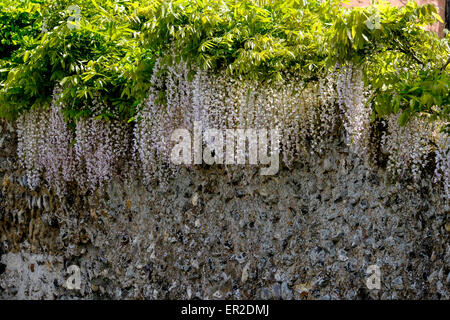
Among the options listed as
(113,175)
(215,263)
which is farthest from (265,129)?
(113,175)

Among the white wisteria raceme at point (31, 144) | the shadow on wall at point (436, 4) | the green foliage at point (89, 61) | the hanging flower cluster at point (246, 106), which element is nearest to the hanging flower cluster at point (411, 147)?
the hanging flower cluster at point (246, 106)

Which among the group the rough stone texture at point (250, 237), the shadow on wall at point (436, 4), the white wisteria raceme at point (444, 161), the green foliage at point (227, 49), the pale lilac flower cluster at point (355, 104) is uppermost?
the shadow on wall at point (436, 4)

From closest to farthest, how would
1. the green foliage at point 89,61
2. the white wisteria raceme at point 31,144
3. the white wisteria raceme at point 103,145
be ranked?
the green foliage at point 89,61 < the white wisteria raceme at point 103,145 < the white wisteria raceme at point 31,144

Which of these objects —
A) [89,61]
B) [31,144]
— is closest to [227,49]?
[89,61]

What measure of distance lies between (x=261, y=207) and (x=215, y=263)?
1.69 feet

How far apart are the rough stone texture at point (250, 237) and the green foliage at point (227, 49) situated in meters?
0.56

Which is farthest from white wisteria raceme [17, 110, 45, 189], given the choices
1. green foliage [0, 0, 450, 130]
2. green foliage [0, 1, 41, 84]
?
green foliage [0, 1, 41, 84]

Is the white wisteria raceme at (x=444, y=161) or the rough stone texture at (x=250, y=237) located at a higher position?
the white wisteria raceme at (x=444, y=161)

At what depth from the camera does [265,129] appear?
3820 millimetres

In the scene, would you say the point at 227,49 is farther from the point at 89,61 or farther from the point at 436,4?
the point at 436,4

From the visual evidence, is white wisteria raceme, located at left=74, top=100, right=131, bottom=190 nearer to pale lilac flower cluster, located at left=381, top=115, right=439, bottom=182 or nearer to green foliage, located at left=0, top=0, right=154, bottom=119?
green foliage, located at left=0, top=0, right=154, bottom=119

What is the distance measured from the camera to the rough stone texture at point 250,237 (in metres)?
3.38

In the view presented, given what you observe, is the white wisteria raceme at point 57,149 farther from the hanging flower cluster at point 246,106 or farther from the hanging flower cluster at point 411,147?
the hanging flower cluster at point 411,147

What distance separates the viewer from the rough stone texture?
3379 mm
